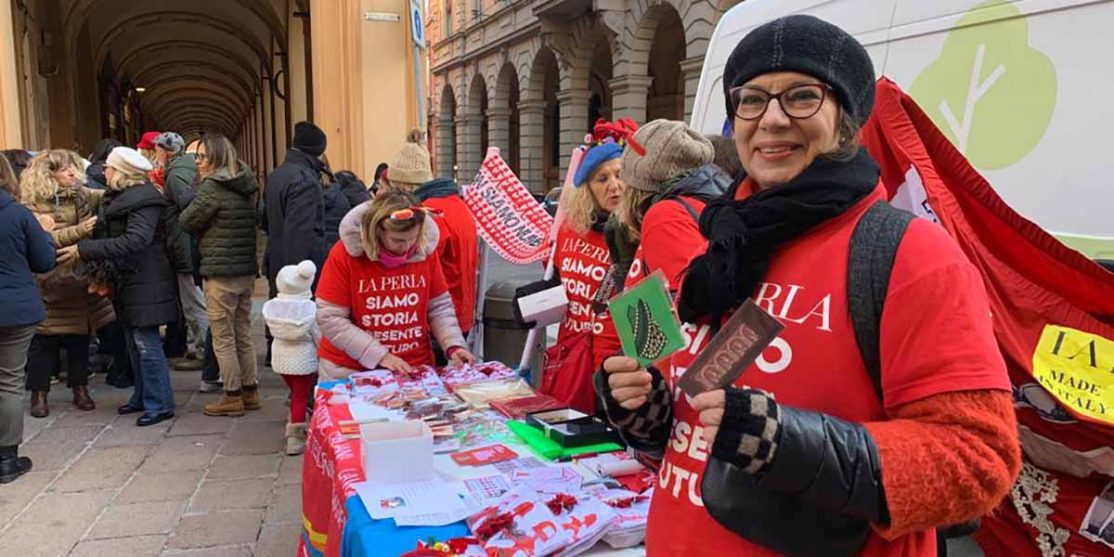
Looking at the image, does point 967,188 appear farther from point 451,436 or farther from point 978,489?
point 451,436

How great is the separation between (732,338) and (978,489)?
0.36 metres

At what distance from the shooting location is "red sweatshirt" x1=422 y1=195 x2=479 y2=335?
4555mm

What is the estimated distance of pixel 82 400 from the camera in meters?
5.41

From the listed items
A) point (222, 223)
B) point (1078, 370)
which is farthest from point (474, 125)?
point (1078, 370)

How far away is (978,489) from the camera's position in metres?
1.00

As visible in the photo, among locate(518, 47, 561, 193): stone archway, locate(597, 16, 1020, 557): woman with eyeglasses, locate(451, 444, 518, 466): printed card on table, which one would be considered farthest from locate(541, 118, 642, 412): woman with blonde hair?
locate(518, 47, 561, 193): stone archway

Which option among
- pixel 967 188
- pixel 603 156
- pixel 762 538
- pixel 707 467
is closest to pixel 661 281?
pixel 707 467

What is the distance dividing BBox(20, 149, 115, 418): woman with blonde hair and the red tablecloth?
9.97 ft

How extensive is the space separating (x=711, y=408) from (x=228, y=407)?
5.01m

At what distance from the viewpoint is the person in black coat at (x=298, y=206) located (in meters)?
5.10

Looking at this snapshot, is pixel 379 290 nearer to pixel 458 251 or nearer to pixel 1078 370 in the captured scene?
pixel 458 251

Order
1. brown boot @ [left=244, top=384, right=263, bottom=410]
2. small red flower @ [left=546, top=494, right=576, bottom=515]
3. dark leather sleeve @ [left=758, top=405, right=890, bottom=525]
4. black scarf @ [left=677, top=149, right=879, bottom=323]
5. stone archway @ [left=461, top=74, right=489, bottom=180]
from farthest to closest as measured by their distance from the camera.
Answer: stone archway @ [left=461, top=74, right=489, bottom=180] → brown boot @ [left=244, top=384, right=263, bottom=410] → small red flower @ [left=546, top=494, right=576, bottom=515] → black scarf @ [left=677, top=149, right=879, bottom=323] → dark leather sleeve @ [left=758, top=405, right=890, bottom=525]

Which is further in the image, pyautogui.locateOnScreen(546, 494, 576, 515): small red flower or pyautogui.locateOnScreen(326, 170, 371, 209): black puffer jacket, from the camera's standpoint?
pyautogui.locateOnScreen(326, 170, 371, 209): black puffer jacket

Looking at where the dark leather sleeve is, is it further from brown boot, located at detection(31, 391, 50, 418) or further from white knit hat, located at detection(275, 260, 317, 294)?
brown boot, located at detection(31, 391, 50, 418)
